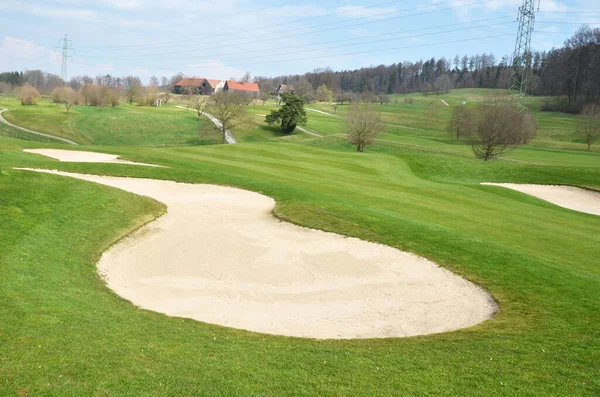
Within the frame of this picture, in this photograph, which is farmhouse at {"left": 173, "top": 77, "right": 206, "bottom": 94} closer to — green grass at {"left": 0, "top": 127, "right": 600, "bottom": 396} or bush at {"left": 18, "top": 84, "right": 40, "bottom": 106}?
bush at {"left": 18, "top": 84, "right": 40, "bottom": 106}

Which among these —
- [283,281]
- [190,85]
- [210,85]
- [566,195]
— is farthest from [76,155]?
[210,85]

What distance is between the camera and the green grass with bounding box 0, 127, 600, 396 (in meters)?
7.99

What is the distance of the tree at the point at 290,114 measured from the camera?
311ft

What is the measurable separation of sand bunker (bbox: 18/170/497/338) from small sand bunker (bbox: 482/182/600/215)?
21.6 metres

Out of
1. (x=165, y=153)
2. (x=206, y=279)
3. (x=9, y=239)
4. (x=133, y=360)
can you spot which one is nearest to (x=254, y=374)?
(x=133, y=360)

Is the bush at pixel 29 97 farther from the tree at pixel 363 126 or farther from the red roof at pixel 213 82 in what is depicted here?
the red roof at pixel 213 82

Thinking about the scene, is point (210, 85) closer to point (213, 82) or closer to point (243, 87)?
point (213, 82)

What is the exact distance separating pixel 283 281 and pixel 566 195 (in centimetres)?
3009

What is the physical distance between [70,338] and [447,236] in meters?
14.8

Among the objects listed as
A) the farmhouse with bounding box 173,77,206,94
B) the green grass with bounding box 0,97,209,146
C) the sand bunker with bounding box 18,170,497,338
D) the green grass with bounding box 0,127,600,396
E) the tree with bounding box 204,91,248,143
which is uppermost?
the farmhouse with bounding box 173,77,206,94

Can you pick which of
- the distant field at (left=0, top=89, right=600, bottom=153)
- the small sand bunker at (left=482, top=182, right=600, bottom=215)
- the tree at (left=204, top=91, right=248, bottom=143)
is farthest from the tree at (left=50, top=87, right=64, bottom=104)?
the small sand bunker at (left=482, top=182, right=600, bottom=215)

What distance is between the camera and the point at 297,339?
1088 centimetres

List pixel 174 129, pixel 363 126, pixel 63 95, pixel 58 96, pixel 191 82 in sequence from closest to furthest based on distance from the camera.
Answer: pixel 363 126 → pixel 174 129 → pixel 63 95 → pixel 58 96 → pixel 191 82

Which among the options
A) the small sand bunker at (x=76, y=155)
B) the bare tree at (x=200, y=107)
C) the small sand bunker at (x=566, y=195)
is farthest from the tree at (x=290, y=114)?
the small sand bunker at (x=76, y=155)
